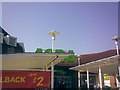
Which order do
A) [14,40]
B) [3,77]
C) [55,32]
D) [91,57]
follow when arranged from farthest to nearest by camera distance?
[91,57], [14,40], [55,32], [3,77]

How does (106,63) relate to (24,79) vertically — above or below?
above

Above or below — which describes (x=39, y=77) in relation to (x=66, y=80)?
above

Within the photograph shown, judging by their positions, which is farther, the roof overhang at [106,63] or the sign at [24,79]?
the roof overhang at [106,63]

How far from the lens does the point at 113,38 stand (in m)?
16.9

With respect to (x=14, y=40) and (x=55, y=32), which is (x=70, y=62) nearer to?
(x=14, y=40)

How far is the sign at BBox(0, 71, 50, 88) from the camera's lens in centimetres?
938

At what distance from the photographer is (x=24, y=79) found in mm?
9672

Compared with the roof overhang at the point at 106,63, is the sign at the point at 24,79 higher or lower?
lower

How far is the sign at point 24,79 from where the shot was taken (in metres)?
9.38

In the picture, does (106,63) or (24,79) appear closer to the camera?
(24,79)

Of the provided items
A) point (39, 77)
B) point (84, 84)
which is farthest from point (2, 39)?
point (84, 84)

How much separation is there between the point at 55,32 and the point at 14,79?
642 centimetres

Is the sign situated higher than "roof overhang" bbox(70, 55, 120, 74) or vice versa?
"roof overhang" bbox(70, 55, 120, 74)

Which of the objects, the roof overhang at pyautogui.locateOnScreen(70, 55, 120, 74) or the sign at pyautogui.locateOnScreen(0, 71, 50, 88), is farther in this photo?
the roof overhang at pyautogui.locateOnScreen(70, 55, 120, 74)
